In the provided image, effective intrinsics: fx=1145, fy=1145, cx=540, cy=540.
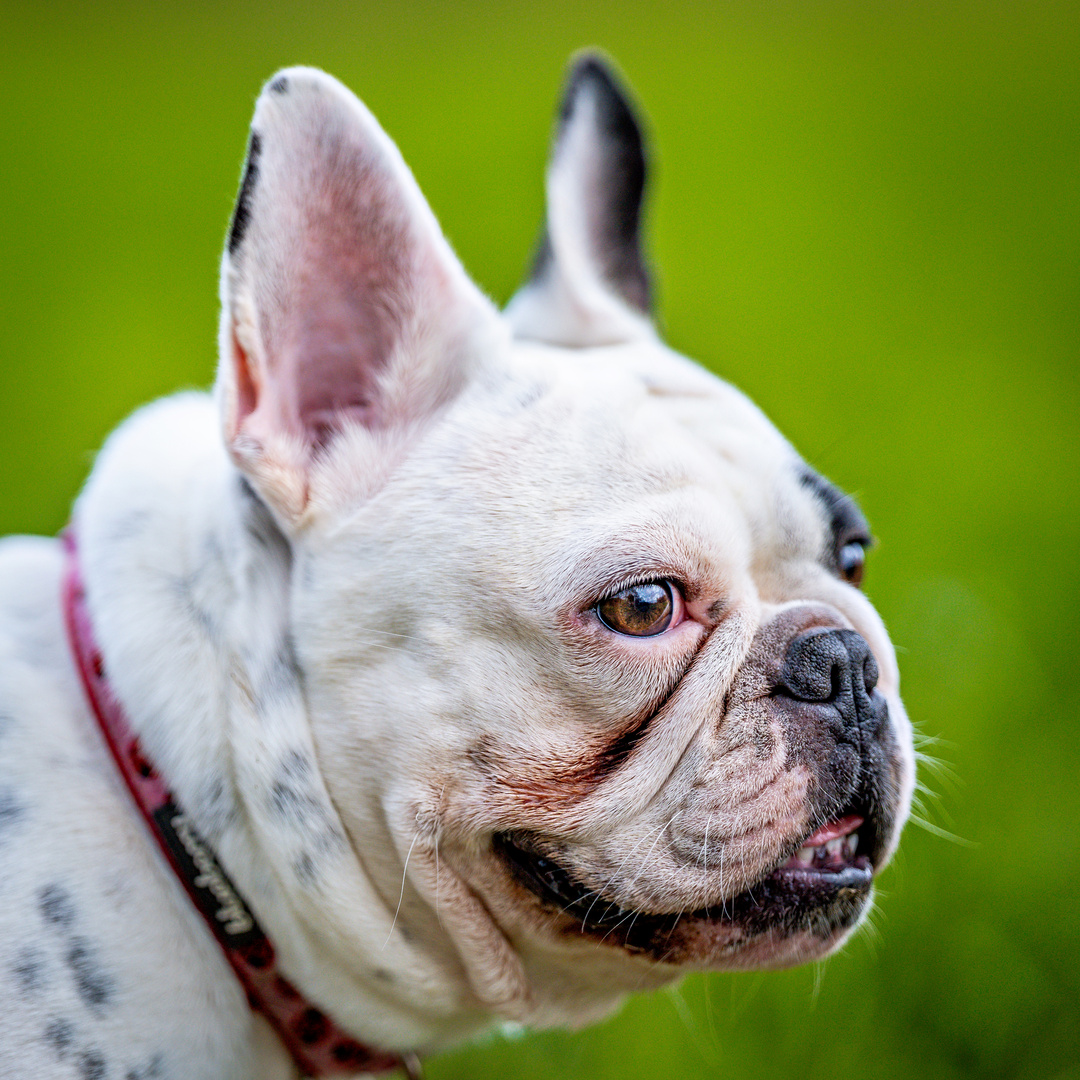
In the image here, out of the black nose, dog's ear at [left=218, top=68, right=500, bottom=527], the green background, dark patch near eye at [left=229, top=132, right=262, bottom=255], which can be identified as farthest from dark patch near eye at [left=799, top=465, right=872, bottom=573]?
dark patch near eye at [left=229, top=132, right=262, bottom=255]

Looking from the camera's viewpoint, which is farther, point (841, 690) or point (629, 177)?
point (629, 177)

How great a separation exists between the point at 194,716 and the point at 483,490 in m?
0.70

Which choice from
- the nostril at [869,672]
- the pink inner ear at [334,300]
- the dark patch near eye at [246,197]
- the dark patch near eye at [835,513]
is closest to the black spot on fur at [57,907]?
the pink inner ear at [334,300]

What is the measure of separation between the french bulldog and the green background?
835mm

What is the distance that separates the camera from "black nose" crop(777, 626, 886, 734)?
219 cm

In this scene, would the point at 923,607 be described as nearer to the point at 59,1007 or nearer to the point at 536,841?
the point at 536,841

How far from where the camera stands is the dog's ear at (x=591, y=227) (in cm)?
301

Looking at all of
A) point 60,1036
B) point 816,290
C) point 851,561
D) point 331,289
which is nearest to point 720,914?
point 851,561

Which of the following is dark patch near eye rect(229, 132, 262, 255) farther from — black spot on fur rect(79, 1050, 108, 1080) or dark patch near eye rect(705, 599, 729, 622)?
black spot on fur rect(79, 1050, 108, 1080)

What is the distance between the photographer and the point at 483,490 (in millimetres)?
2230

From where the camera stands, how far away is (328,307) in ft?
7.81

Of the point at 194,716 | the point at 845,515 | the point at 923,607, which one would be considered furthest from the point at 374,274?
the point at 923,607

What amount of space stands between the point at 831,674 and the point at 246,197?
4.67 feet

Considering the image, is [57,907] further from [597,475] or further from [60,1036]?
[597,475]
